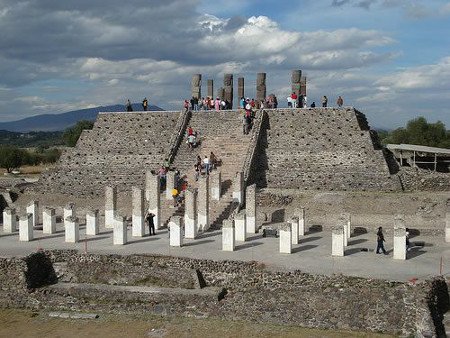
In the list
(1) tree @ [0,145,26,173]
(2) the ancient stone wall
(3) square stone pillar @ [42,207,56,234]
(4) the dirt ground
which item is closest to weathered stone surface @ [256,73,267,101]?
(3) square stone pillar @ [42,207,56,234]

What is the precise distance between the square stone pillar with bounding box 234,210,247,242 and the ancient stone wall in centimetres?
394

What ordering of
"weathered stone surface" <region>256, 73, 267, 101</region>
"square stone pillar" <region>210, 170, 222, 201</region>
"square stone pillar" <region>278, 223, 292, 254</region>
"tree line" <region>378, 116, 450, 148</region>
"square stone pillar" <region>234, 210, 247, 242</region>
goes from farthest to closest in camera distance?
"tree line" <region>378, 116, 450, 148</region> < "weathered stone surface" <region>256, 73, 267, 101</region> < "square stone pillar" <region>210, 170, 222, 201</region> < "square stone pillar" <region>234, 210, 247, 242</region> < "square stone pillar" <region>278, 223, 292, 254</region>

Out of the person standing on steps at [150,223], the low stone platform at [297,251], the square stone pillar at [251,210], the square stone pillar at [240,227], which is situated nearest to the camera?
the low stone platform at [297,251]

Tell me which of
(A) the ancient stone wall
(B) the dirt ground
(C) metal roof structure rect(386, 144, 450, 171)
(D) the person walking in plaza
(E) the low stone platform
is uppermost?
(C) metal roof structure rect(386, 144, 450, 171)

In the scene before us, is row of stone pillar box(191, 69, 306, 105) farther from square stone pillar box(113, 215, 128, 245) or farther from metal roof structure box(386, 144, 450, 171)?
square stone pillar box(113, 215, 128, 245)

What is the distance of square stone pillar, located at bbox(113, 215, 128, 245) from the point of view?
20.2 meters

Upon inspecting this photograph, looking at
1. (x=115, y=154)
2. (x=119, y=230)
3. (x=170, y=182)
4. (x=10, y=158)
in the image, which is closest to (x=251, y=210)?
(x=170, y=182)

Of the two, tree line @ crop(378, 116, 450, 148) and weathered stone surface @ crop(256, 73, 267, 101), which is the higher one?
weathered stone surface @ crop(256, 73, 267, 101)

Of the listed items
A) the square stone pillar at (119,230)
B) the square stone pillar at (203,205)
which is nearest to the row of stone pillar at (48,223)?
the square stone pillar at (119,230)

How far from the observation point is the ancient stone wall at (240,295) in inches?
564

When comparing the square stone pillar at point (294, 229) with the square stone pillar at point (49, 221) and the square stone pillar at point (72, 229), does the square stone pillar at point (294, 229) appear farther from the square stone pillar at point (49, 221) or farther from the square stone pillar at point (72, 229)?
the square stone pillar at point (49, 221)

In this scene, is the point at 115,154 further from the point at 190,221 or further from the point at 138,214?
the point at 190,221

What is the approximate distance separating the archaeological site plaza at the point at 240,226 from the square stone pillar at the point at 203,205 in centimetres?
6

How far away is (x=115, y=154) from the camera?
31.3m
